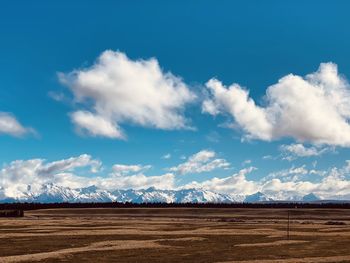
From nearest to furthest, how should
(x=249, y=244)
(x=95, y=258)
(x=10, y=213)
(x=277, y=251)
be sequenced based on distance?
(x=95, y=258)
(x=277, y=251)
(x=249, y=244)
(x=10, y=213)

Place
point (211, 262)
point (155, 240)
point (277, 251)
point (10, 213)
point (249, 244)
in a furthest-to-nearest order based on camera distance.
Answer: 1. point (10, 213)
2. point (155, 240)
3. point (249, 244)
4. point (277, 251)
5. point (211, 262)

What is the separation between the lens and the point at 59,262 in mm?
43031

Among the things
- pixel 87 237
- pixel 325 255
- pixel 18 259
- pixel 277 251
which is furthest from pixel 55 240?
pixel 325 255

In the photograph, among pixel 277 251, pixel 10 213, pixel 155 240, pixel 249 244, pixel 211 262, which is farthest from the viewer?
pixel 10 213

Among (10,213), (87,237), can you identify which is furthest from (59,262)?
(10,213)

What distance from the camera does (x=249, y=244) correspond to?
5762 centimetres

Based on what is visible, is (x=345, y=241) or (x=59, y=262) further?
(x=345, y=241)

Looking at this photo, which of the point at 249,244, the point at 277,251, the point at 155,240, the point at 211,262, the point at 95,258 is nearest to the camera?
the point at 211,262

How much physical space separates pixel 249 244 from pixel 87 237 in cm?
2038

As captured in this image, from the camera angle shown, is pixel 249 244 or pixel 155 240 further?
pixel 155 240

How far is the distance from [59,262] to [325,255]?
2208 cm

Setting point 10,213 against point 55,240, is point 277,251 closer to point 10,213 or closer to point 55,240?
point 55,240

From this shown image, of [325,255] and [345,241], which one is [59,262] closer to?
[325,255]

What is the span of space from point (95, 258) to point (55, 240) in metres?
18.9
